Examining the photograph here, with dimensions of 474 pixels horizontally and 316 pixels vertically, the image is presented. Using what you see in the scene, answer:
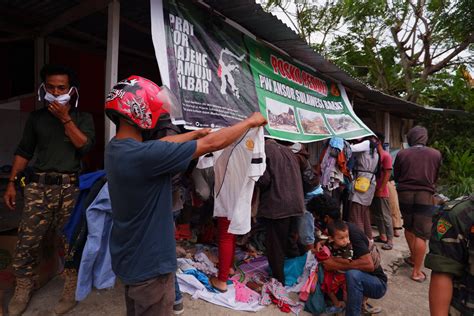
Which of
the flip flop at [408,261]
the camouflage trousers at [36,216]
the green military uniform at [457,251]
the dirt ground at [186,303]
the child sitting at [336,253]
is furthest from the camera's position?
the flip flop at [408,261]

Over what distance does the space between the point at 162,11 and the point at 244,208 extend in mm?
1850

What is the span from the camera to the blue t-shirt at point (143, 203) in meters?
1.55

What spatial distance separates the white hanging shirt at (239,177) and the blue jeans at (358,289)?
108 centimetres

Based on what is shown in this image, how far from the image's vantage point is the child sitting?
117 inches

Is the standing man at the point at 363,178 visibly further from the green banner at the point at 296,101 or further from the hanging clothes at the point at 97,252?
the hanging clothes at the point at 97,252

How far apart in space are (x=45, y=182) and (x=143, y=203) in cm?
141

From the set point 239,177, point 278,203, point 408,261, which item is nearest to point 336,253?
point 278,203

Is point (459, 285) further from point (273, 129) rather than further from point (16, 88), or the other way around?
point (16, 88)

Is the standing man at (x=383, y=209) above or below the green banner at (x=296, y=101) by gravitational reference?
below

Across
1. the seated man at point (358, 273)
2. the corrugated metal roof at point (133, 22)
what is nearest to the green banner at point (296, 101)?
the corrugated metal roof at point (133, 22)

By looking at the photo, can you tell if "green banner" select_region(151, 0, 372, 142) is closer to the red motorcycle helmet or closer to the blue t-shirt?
the red motorcycle helmet

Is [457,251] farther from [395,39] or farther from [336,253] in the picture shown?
[395,39]

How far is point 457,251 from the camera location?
4.39 feet

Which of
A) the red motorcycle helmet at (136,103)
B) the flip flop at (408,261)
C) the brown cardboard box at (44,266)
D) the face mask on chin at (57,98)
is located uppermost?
the face mask on chin at (57,98)
